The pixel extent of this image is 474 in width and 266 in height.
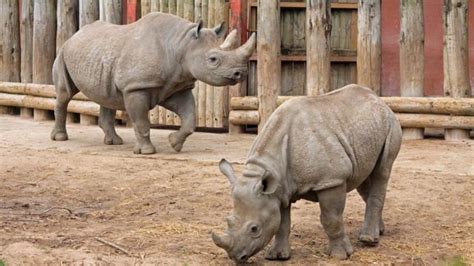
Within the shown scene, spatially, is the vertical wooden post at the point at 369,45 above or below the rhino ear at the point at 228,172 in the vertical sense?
above

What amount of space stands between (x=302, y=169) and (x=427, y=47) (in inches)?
248

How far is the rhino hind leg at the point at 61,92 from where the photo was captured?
9.94 m

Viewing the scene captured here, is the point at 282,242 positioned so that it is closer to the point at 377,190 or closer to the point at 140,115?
the point at 377,190

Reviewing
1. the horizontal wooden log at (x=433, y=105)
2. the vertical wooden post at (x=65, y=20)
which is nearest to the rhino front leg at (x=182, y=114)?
the horizontal wooden log at (x=433, y=105)

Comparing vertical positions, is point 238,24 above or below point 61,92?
above

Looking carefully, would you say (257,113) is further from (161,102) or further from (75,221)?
(75,221)

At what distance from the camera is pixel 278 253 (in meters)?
5.10

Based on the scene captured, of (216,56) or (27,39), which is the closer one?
(216,56)

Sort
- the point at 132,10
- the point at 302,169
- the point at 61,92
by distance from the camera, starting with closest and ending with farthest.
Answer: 1. the point at 302,169
2. the point at 61,92
3. the point at 132,10

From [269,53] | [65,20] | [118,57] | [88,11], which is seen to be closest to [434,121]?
[269,53]

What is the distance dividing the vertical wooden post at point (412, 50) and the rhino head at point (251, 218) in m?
5.56

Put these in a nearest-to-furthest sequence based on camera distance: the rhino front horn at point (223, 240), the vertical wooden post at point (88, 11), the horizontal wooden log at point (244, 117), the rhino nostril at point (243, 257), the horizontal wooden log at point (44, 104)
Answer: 1. the rhino front horn at point (223, 240)
2. the rhino nostril at point (243, 257)
3. the horizontal wooden log at point (244, 117)
4. the vertical wooden post at point (88, 11)
5. the horizontal wooden log at point (44, 104)

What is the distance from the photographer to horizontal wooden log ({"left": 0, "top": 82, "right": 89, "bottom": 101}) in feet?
39.7

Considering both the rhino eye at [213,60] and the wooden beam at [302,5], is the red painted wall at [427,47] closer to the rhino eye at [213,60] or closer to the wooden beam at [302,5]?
the wooden beam at [302,5]
